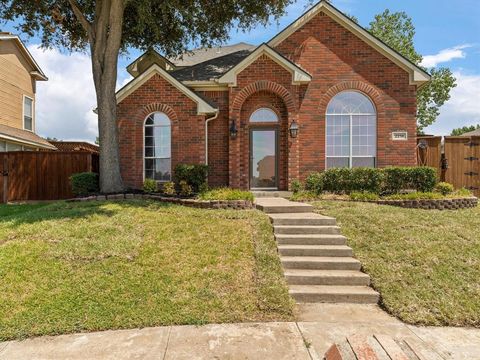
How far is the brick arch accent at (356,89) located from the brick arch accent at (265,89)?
1203mm

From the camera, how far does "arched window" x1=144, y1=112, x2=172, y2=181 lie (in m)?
11.7

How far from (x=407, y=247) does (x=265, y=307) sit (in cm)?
327

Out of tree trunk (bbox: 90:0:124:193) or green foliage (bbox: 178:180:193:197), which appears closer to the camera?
green foliage (bbox: 178:180:193:197)

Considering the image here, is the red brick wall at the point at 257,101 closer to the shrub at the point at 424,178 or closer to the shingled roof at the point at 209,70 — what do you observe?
the shingled roof at the point at 209,70

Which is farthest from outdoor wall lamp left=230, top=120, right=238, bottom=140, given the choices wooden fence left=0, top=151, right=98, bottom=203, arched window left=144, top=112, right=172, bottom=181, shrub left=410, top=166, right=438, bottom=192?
shrub left=410, top=166, right=438, bottom=192

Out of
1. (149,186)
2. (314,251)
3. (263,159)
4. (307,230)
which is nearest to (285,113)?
(263,159)

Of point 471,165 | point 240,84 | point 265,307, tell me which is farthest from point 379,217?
point 471,165

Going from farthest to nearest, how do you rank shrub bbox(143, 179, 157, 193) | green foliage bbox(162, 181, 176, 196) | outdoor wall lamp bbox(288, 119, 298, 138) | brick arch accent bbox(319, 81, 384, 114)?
1. brick arch accent bbox(319, 81, 384, 114)
2. outdoor wall lamp bbox(288, 119, 298, 138)
3. shrub bbox(143, 179, 157, 193)
4. green foliage bbox(162, 181, 176, 196)

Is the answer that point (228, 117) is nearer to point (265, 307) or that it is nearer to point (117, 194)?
point (117, 194)

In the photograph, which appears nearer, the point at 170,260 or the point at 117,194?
the point at 170,260

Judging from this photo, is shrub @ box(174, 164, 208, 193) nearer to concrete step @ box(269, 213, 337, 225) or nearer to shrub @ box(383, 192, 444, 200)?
concrete step @ box(269, 213, 337, 225)

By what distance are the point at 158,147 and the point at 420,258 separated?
357 inches

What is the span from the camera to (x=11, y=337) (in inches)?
155

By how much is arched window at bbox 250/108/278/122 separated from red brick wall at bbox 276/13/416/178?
1.03m
